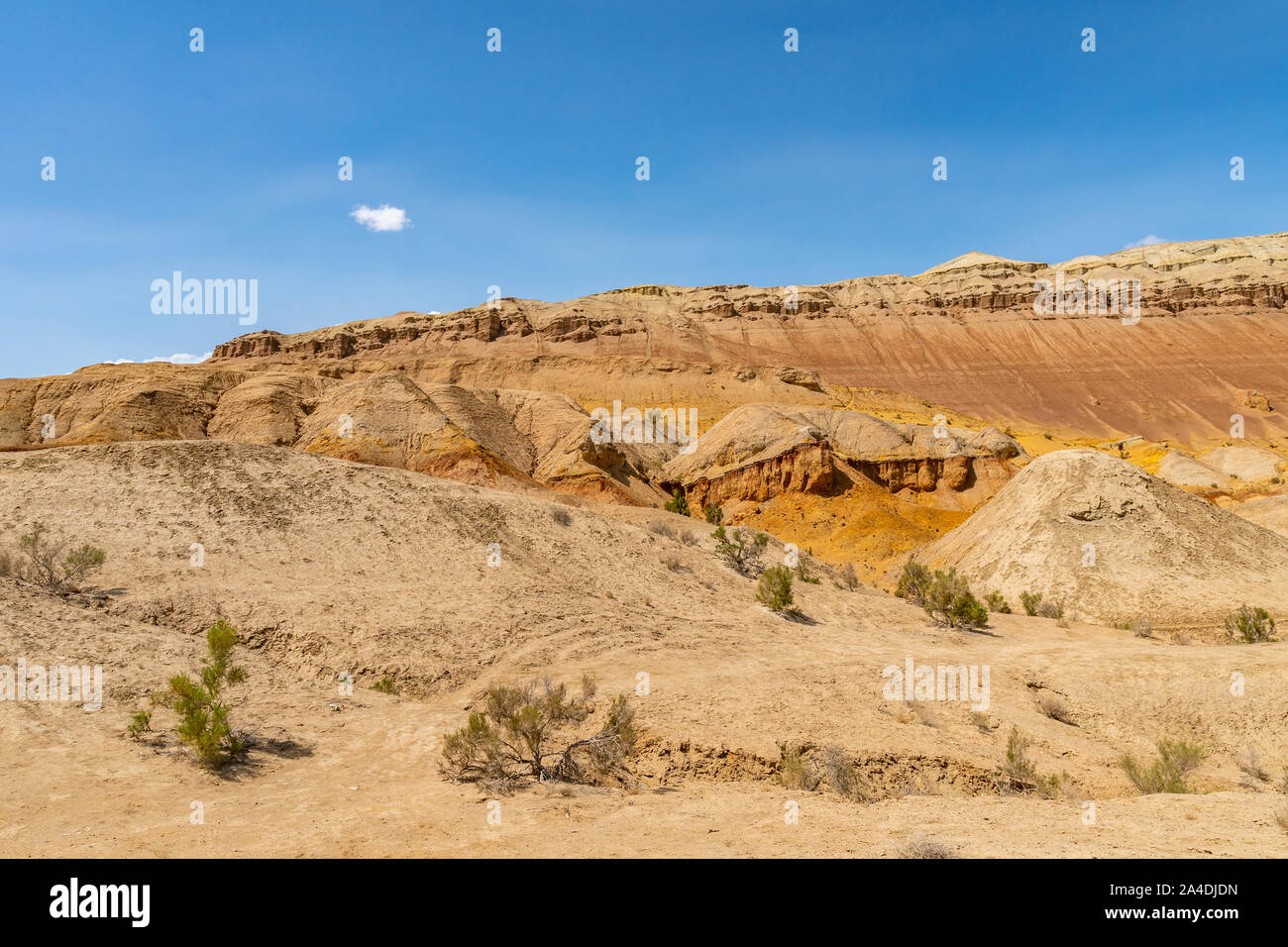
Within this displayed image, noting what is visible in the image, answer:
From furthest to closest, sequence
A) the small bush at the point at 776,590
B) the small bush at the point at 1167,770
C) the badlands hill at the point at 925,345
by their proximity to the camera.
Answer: the badlands hill at the point at 925,345 < the small bush at the point at 776,590 < the small bush at the point at 1167,770

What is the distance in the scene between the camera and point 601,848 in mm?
5410

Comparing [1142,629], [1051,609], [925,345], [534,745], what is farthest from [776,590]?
[925,345]

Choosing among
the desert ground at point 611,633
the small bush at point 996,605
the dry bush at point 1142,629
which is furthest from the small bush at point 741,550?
the dry bush at point 1142,629

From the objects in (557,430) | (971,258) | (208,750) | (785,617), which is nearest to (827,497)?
(557,430)

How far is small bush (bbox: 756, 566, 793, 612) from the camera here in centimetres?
1471

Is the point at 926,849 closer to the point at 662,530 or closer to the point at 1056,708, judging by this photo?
the point at 1056,708

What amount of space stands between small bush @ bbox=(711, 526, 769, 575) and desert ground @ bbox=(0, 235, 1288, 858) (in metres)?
0.30

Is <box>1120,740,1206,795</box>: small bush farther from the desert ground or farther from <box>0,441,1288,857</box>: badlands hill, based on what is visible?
<box>0,441,1288,857</box>: badlands hill

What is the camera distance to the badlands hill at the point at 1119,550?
16984mm

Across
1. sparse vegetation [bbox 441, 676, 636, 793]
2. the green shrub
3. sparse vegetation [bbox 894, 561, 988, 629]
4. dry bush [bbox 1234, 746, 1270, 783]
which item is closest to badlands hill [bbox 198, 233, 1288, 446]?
sparse vegetation [bbox 894, 561, 988, 629]

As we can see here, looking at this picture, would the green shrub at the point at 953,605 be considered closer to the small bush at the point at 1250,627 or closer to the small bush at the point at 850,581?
the small bush at the point at 850,581

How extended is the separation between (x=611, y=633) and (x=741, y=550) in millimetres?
6098

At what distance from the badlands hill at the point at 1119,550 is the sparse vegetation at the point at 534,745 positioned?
13357mm
